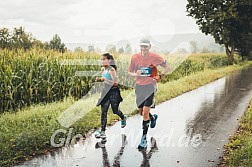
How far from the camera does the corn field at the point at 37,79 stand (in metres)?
8.64

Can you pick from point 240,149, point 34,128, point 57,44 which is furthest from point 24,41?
point 240,149

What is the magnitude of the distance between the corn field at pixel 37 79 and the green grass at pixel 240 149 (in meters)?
5.73

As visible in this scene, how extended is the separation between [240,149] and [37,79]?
6.28 meters

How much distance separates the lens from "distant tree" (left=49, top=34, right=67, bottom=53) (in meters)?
12.0

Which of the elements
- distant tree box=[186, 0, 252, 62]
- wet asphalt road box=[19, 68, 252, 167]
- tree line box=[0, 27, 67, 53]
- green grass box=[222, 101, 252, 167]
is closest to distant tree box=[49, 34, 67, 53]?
tree line box=[0, 27, 67, 53]

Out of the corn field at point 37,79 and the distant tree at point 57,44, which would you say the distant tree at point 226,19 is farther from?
the corn field at point 37,79

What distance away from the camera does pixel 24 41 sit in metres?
12.5

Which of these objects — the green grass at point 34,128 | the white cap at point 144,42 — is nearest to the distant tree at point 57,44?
the green grass at point 34,128

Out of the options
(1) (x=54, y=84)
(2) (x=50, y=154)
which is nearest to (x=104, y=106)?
(2) (x=50, y=154)

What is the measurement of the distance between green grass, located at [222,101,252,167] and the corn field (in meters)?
5.73

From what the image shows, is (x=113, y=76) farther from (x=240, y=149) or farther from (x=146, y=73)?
(x=240, y=149)

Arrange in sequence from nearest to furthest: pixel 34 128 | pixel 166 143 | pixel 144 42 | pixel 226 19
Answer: pixel 144 42 < pixel 166 143 < pixel 34 128 < pixel 226 19

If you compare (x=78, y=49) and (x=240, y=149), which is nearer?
(x=240, y=149)

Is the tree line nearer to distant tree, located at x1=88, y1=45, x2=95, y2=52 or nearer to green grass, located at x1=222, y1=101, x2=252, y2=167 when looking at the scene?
distant tree, located at x1=88, y1=45, x2=95, y2=52
